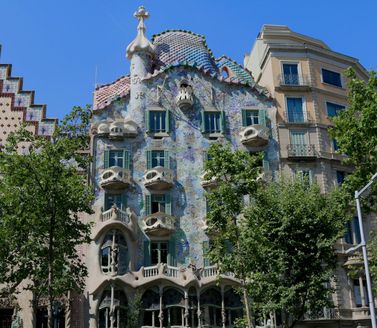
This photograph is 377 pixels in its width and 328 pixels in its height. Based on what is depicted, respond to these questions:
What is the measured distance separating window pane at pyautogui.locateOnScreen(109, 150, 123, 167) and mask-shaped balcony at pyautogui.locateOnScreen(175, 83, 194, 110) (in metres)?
5.31

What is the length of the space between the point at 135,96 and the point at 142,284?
13203 mm

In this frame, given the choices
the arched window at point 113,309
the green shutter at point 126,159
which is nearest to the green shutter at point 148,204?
the green shutter at point 126,159

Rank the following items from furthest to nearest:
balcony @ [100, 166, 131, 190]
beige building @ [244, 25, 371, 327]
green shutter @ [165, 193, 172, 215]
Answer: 1. beige building @ [244, 25, 371, 327]
2. green shutter @ [165, 193, 172, 215]
3. balcony @ [100, 166, 131, 190]

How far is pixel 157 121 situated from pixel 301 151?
979 cm

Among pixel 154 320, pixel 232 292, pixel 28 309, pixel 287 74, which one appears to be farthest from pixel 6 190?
pixel 287 74

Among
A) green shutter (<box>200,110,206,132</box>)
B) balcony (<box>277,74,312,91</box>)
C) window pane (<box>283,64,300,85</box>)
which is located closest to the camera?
green shutter (<box>200,110,206,132</box>)

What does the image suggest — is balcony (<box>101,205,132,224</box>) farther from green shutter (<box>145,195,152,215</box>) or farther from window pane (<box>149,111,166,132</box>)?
window pane (<box>149,111,166,132</box>)

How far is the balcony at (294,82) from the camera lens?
133ft

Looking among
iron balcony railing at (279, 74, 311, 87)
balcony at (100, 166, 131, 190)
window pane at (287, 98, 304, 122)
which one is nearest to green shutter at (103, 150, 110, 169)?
balcony at (100, 166, 131, 190)

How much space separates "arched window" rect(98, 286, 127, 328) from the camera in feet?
108

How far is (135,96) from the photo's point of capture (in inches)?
1572

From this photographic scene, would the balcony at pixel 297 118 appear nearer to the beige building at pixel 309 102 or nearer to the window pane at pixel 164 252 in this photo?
the beige building at pixel 309 102

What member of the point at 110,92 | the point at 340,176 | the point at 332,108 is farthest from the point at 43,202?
the point at 332,108

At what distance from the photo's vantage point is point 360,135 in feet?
91.9
